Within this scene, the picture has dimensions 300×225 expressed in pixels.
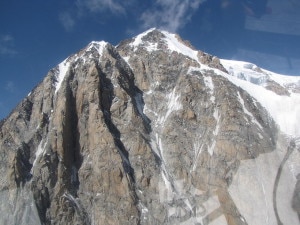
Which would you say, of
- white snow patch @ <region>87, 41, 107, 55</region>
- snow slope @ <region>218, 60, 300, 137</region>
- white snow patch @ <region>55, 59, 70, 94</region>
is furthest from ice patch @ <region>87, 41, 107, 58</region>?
snow slope @ <region>218, 60, 300, 137</region>

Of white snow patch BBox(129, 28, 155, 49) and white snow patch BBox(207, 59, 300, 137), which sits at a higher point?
white snow patch BBox(129, 28, 155, 49)

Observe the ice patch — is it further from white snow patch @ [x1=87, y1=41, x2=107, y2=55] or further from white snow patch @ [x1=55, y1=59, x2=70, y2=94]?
white snow patch @ [x1=55, y1=59, x2=70, y2=94]

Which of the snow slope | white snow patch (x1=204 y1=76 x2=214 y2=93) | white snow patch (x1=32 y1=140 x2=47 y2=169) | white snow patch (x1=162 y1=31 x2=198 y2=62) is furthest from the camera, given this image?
white snow patch (x1=162 y1=31 x2=198 y2=62)

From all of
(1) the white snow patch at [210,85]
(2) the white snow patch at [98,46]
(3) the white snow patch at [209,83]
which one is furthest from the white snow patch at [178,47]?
(2) the white snow patch at [98,46]

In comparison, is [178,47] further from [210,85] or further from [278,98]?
[278,98]

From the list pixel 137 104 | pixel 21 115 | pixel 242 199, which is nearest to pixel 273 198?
pixel 242 199

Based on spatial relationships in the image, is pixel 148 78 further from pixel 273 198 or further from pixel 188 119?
pixel 273 198

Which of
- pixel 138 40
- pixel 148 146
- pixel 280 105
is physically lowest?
pixel 148 146

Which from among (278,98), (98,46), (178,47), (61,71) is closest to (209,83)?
(278,98)

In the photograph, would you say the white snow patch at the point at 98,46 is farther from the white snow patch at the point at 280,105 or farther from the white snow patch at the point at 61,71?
the white snow patch at the point at 280,105
